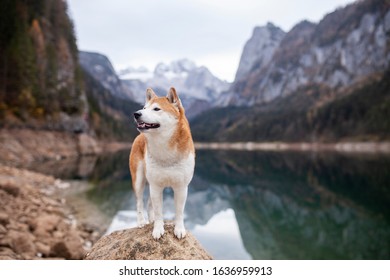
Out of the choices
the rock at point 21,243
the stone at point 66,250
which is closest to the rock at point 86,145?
the stone at point 66,250

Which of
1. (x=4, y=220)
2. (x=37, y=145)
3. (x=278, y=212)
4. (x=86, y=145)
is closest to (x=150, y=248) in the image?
(x=4, y=220)

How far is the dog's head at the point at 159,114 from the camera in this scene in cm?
334

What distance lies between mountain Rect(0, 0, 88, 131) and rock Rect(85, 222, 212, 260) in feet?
109

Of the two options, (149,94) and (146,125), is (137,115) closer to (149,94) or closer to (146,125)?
(146,125)

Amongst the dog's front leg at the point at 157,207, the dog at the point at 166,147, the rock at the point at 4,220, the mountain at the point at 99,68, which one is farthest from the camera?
the mountain at the point at 99,68

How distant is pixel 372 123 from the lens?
8138 centimetres

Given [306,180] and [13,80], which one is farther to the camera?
[13,80]

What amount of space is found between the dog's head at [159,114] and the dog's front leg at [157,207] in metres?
0.85

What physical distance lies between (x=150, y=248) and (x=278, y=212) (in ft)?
56.0

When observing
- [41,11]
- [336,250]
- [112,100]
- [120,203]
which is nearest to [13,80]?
[41,11]

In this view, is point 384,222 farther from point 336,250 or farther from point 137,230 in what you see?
point 137,230

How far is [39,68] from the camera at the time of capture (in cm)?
4612

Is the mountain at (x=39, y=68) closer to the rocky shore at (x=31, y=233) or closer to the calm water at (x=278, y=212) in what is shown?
the calm water at (x=278, y=212)

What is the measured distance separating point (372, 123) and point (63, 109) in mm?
70023
